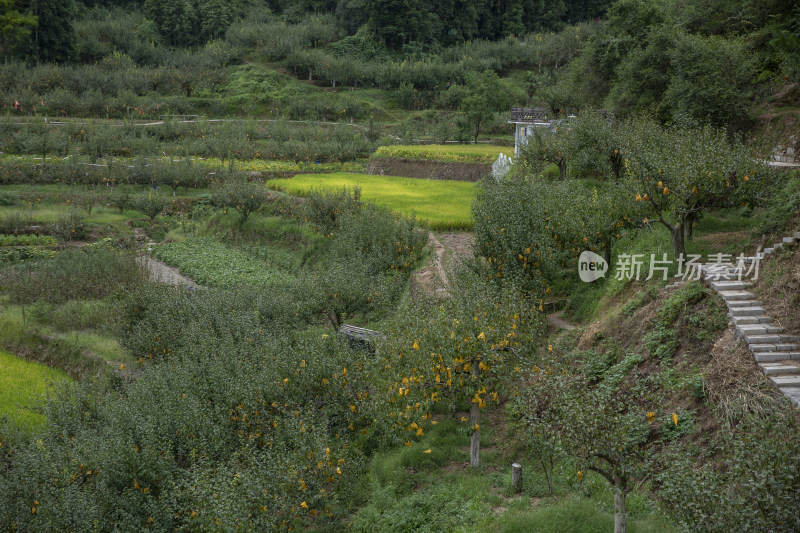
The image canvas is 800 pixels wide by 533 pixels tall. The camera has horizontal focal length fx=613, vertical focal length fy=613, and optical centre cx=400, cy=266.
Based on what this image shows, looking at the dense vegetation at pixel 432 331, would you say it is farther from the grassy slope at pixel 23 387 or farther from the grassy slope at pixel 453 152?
the grassy slope at pixel 453 152

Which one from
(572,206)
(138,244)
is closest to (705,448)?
(572,206)

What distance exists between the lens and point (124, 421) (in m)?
13.2

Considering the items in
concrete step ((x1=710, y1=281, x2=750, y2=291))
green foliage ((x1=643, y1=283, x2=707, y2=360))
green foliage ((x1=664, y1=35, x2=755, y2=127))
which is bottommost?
green foliage ((x1=643, y1=283, x2=707, y2=360))

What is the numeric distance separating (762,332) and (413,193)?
25.9 meters

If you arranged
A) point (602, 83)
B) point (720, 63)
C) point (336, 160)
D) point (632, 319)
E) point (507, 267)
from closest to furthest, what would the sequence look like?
1. point (632, 319)
2. point (507, 267)
3. point (720, 63)
4. point (602, 83)
5. point (336, 160)

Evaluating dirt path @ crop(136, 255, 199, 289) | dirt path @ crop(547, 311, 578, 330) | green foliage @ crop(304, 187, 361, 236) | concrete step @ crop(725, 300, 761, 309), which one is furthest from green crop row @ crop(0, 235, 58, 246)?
concrete step @ crop(725, 300, 761, 309)

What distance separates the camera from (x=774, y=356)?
34.3ft

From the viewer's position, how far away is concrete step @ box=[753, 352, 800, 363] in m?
10.5

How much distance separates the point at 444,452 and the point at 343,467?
8.01 ft

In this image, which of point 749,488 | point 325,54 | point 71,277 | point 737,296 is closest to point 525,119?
point 71,277

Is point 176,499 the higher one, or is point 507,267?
point 507,267

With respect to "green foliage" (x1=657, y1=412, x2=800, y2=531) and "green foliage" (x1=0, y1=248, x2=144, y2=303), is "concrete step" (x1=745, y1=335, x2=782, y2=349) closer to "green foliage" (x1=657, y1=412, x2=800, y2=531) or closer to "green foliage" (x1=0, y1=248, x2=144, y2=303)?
"green foliage" (x1=657, y1=412, x2=800, y2=531)

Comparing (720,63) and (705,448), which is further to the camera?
(720,63)

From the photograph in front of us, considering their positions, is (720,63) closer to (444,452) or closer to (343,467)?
(444,452)
